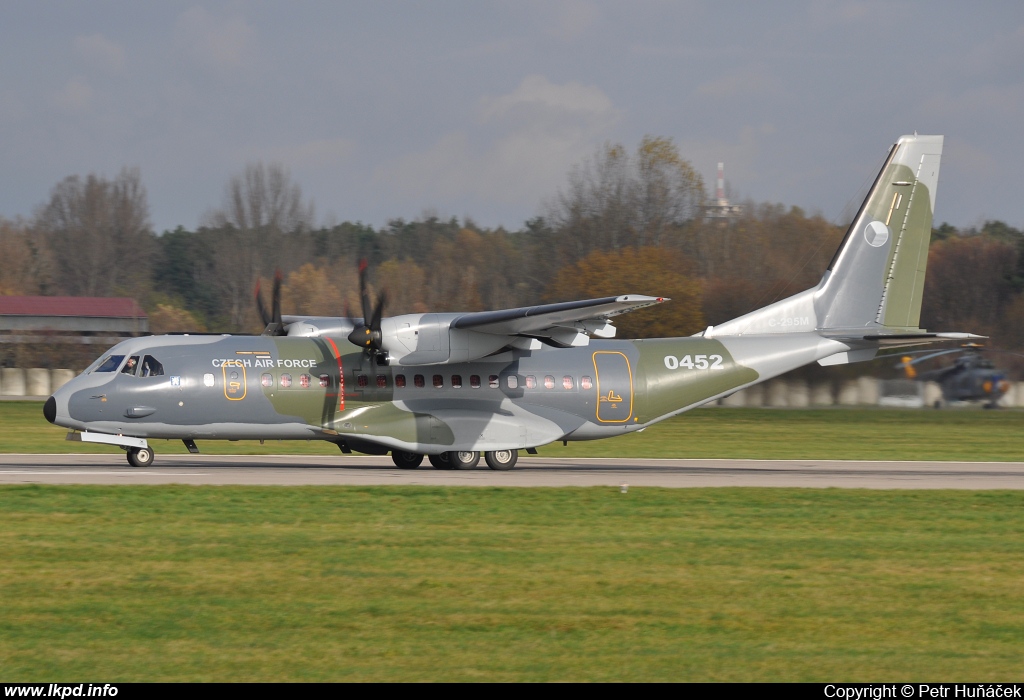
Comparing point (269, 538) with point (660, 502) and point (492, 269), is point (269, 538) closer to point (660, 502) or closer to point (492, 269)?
point (660, 502)

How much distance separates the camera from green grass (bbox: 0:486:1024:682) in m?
7.73

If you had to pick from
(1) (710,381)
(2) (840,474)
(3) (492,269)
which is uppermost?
(3) (492,269)

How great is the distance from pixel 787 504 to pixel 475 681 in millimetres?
10694

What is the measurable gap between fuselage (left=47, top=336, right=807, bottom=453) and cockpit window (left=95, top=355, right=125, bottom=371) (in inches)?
1.1

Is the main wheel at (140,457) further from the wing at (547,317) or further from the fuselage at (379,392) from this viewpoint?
the wing at (547,317)

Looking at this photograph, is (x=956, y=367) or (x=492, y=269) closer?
(x=956, y=367)

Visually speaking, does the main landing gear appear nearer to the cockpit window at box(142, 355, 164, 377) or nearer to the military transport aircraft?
the military transport aircraft

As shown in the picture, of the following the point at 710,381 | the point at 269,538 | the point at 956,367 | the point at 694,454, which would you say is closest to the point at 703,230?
the point at 956,367

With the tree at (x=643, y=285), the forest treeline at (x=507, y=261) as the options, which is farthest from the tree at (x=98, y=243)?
the tree at (x=643, y=285)

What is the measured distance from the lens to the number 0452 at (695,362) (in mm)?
23344

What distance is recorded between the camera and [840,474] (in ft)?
73.5

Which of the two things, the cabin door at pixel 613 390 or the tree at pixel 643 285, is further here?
the tree at pixel 643 285

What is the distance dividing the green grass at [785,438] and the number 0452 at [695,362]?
4.91 m

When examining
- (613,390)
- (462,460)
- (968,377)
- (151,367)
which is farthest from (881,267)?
(151,367)
